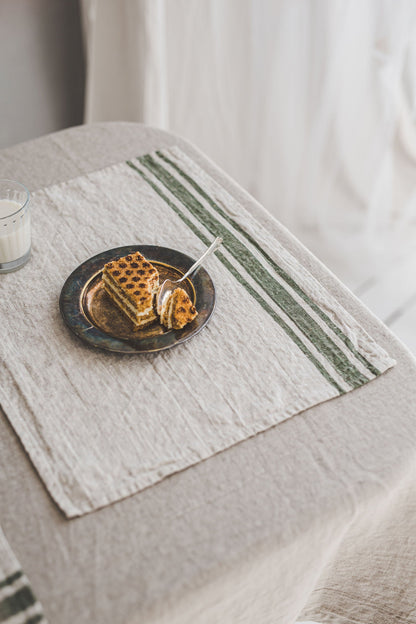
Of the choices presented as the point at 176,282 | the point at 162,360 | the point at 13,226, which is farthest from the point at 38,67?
the point at 162,360

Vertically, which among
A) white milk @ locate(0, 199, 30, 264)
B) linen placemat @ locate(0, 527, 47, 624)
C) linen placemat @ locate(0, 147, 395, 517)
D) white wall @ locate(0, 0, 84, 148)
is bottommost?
linen placemat @ locate(0, 527, 47, 624)

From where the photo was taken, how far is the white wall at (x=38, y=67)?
172cm

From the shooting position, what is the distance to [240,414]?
768 millimetres

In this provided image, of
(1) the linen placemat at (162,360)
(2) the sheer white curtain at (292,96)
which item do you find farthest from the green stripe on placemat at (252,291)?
(2) the sheer white curtain at (292,96)

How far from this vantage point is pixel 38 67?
1835 mm

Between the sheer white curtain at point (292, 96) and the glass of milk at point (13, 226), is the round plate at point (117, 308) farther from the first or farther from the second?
the sheer white curtain at point (292, 96)

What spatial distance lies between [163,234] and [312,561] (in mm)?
535

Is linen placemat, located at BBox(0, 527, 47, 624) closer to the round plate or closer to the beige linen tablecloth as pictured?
the beige linen tablecloth

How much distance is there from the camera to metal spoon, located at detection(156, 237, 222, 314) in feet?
2.85

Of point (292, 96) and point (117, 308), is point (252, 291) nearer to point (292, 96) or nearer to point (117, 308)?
point (117, 308)

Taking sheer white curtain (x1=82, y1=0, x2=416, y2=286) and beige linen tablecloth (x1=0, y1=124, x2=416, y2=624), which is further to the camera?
sheer white curtain (x1=82, y1=0, x2=416, y2=286)

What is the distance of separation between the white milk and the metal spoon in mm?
220

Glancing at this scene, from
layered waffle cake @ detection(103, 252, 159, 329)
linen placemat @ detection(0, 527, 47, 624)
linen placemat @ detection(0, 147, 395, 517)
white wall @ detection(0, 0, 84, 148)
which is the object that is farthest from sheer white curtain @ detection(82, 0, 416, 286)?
linen placemat @ detection(0, 527, 47, 624)

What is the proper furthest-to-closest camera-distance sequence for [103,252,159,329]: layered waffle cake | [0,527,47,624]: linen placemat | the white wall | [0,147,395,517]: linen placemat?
the white wall, [103,252,159,329]: layered waffle cake, [0,147,395,517]: linen placemat, [0,527,47,624]: linen placemat
